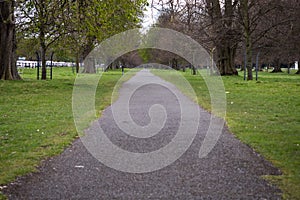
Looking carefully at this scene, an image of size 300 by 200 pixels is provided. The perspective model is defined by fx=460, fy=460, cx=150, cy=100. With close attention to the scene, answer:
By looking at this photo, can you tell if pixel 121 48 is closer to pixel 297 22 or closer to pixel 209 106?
pixel 297 22

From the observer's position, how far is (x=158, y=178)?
18.5ft

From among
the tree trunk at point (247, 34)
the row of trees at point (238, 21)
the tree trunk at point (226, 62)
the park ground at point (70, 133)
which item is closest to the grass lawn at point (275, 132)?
the park ground at point (70, 133)

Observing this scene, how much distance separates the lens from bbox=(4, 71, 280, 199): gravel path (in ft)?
16.1

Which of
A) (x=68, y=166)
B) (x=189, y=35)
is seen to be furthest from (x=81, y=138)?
(x=189, y=35)

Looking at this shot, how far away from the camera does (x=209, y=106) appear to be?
570 inches

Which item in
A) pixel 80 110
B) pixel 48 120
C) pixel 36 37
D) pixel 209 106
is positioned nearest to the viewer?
pixel 48 120

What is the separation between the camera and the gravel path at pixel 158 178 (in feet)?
16.1

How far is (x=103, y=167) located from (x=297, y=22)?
31205mm

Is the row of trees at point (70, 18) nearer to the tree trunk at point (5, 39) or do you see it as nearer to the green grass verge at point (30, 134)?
the tree trunk at point (5, 39)

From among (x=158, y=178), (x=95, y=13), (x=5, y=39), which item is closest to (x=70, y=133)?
(x=158, y=178)

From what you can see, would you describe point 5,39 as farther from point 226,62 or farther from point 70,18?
point 226,62

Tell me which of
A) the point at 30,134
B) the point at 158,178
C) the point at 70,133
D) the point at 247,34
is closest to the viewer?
the point at 158,178

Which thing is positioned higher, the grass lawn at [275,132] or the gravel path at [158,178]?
the grass lawn at [275,132]

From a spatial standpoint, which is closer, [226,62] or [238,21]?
[238,21]
